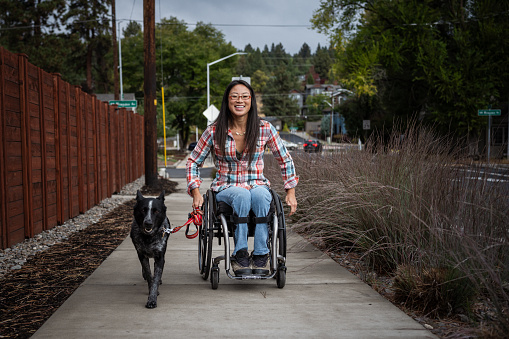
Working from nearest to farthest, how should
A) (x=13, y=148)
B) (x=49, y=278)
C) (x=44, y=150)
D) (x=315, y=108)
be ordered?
(x=49, y=278)
(x=13, y=148)
(x=44, y=150)
(x=315, y=108)

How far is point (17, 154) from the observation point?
6.73 meters

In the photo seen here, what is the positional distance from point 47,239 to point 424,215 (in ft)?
16.3

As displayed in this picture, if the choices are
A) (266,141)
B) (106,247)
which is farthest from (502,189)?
(106,247)

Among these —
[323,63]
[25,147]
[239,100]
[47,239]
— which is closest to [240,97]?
[239,100]

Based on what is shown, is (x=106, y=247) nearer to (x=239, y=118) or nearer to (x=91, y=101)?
(x=239, y=118)

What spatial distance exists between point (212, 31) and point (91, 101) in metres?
54.2

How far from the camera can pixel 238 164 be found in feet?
16.5

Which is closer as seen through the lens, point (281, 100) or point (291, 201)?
point (291, 201)

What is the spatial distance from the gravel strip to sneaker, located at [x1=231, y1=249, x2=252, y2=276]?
2366mm

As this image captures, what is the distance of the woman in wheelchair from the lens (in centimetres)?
469

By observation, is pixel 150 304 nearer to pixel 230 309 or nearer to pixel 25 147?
pixel 230 309

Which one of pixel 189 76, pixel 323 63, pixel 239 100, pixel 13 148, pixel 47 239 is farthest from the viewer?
pixel 323 63

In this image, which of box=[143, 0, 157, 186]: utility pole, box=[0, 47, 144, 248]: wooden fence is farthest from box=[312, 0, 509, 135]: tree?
box=[0, 47, 144, 248]: wooden fence

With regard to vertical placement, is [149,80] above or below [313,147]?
above
